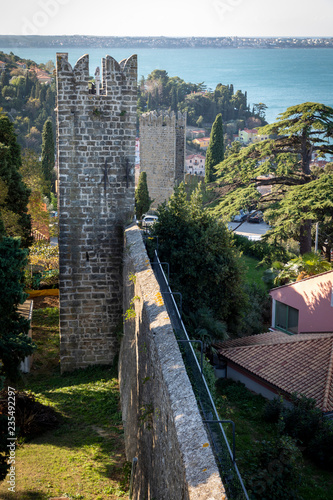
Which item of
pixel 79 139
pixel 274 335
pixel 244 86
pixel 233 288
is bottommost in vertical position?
pixel 274 335

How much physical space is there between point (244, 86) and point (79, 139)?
195094 mm

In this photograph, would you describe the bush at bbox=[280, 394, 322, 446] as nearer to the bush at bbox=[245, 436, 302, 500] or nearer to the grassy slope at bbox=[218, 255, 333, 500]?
the grassy slope at bbox=[218, 255, 333, 500]

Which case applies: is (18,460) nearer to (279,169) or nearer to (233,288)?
(233,288)

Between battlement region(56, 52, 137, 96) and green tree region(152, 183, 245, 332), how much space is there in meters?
3.81

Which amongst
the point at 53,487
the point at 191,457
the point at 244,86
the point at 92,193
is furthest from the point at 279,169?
the point at 244,86

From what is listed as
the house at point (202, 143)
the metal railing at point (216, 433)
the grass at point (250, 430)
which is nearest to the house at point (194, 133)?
the house at point (202, 143)

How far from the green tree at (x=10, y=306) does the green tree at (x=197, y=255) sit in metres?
4.85

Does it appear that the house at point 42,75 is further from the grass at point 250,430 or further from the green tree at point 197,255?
the grass at point 250,430

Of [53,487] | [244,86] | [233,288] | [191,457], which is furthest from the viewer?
[244,86]

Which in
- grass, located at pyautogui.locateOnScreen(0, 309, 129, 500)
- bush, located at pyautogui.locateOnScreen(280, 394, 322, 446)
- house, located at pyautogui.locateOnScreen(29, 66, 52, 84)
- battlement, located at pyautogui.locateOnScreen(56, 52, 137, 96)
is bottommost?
bush, located at pyautogui.locateOnScreen(280, 394, 322, 446)

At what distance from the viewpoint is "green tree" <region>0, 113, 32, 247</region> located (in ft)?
49.6

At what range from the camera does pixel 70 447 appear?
927 centimetres

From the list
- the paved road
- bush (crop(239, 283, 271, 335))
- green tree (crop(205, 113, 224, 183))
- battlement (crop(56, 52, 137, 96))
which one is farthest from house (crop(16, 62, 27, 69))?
battlement (crop(56, 52, 137, 96))

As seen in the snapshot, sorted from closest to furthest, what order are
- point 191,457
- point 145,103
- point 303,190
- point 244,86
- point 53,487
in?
point 191,457
point 53,487
point 303,190
point 145,103
point 244,86
